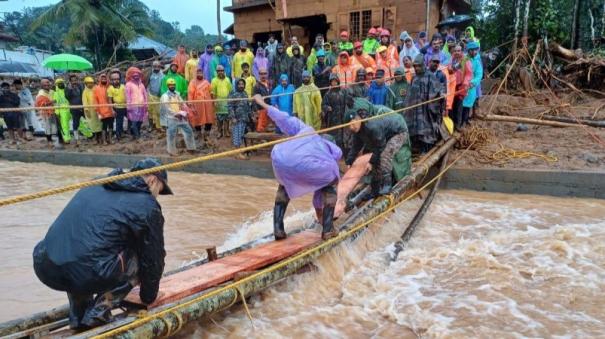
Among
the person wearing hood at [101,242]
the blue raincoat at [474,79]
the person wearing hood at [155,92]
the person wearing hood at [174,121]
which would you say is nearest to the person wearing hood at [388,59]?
the blue raincoat at [474,79]

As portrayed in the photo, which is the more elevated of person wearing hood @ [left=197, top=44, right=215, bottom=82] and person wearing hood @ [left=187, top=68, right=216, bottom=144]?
person wearing hood @ [left=197, top=44, right=215, bottom=82]

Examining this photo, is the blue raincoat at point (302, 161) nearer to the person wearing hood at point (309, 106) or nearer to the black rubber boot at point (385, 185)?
the black rubber boot at point (385, 185)

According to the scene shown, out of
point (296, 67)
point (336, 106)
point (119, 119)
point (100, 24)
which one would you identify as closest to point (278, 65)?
point (296, 67)

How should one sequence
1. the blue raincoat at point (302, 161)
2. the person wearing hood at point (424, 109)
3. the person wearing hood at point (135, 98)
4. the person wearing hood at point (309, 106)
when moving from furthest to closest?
the person wearing hood at point (135, 98) < the person wearing hood at point (309, 106) < the person wearing hood at point (424, 109) < the blue raincoat at point (302, 161)

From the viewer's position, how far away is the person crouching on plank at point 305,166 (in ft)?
13.1

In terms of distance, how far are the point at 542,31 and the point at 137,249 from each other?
14240mm

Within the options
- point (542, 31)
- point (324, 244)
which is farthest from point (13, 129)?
point (542, 31)

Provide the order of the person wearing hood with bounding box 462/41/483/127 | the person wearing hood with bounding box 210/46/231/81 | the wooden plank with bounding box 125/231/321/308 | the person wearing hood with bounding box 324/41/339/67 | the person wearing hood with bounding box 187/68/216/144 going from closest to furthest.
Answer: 1. the wooden plank with bounding box 125/231/321/308
2. the person wearing hood with bounding box 462/41/483/127
3. the person wearing hood with bounding box 324/41/339/67
4. the person wearing hood with bounding box 187/68/216/144
5. the person wearing hood with bounding box 210/46/231/81

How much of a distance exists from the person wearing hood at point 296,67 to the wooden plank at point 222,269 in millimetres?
6334

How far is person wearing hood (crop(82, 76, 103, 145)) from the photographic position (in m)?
11.7

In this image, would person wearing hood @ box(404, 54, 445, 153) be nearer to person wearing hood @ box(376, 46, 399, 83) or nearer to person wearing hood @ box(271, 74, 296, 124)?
person wearing hood @ box(376, 46, 399, 83)

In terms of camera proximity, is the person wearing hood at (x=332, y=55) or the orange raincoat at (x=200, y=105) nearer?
the person wearing hood at (x=332, y=55)

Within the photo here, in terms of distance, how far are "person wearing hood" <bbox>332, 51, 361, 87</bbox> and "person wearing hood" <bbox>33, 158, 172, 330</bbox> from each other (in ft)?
22.3

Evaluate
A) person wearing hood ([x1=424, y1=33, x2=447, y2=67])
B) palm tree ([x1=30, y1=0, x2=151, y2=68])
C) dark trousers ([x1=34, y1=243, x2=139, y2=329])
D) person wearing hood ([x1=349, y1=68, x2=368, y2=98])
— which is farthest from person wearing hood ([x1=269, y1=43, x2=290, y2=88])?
palm tree ([x1=30, y1=0, x2=151, y2=68])
